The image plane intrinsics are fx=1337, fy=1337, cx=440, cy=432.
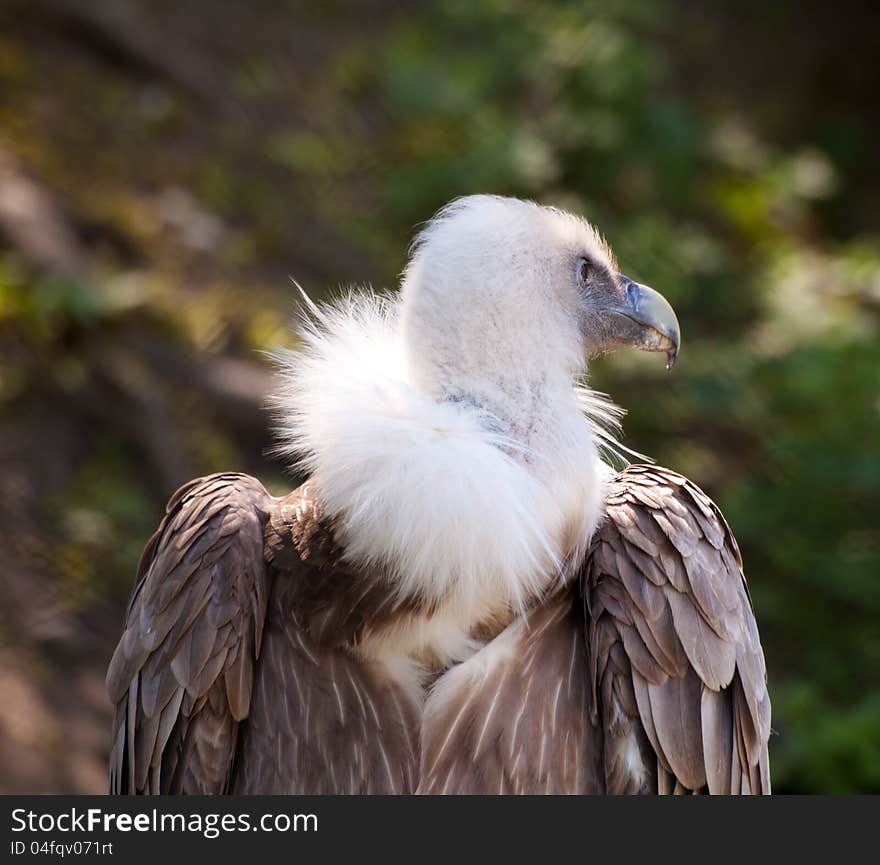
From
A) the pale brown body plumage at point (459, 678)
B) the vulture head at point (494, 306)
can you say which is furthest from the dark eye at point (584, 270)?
the pale brown body plumage at point (459, 678)

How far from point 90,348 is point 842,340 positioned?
13.1ft

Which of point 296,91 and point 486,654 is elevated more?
point 296,91

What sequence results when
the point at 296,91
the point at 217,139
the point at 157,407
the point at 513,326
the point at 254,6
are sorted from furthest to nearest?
the point at 254,6 → the point at 296,91 → the point at 217,139 → the point at 157,407 → the point at 513,326

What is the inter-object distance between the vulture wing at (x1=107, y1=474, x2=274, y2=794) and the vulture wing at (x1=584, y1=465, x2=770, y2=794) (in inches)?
31.3

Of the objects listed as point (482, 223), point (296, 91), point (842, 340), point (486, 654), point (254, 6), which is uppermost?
point (254, 6)

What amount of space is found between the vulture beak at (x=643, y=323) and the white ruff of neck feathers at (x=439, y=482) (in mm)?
318

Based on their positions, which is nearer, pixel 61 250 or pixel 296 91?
pixel 61 250

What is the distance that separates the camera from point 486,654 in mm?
2961

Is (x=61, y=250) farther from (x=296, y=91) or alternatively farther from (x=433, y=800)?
(x=433, y=800)

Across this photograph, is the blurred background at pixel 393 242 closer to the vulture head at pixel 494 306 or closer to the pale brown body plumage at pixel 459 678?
Result: the pale brown body plumage at pixel 459 678

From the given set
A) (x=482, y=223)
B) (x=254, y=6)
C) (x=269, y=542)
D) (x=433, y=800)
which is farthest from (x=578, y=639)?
(x=254, y=6)

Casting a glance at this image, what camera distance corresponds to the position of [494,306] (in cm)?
276

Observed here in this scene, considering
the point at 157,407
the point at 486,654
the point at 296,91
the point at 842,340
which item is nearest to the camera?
the point at 486,654

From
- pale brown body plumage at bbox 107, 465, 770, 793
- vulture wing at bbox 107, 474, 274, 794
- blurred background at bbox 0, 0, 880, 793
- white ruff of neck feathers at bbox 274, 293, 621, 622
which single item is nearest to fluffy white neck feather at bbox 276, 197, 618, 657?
white ruff of neck feathers at bbox 274, 293, 621, 622
